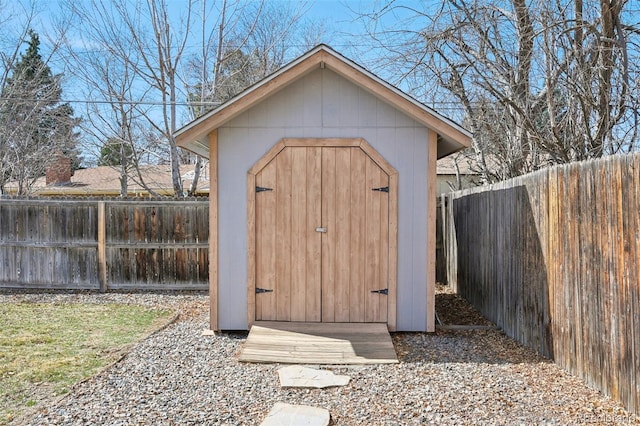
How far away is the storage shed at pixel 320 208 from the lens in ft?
20.8

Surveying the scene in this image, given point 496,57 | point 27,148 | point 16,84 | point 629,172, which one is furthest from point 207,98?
point 629,172

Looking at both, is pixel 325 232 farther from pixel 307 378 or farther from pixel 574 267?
pixel 574 267

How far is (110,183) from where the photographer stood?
829 inches

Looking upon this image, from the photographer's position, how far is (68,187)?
20.3 m

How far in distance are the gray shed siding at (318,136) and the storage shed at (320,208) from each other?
0.04 feet

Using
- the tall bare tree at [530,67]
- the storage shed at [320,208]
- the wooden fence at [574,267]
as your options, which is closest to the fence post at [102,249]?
the storage shed at [320,208]

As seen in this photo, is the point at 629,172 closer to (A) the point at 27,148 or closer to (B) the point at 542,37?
(B) the point at 542,37

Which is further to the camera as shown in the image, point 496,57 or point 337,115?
point 496,57

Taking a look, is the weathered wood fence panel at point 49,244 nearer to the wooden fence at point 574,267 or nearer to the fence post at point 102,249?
the fence post at point 102,249

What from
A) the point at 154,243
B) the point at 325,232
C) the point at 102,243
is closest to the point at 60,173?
the point at 102,243

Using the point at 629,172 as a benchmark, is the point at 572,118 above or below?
above

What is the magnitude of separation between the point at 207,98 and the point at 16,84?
5.09 metres

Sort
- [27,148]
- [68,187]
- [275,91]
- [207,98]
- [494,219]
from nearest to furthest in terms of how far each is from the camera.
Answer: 1. [275,91]
2. [494,219]
3. [207,98]
4. [27,148]
5. [68,187]

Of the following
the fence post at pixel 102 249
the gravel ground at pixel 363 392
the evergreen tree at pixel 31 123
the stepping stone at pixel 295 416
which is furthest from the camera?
the evergreen tree at pixel 31 123
